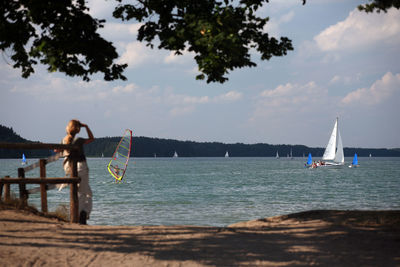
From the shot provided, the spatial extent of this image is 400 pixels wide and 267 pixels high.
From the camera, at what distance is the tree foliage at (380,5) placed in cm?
892

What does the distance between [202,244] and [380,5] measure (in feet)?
22.0

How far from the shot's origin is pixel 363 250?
734 cm

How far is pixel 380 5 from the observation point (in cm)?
943

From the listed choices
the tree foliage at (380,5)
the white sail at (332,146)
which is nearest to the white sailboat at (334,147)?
the white sail at (332,146)

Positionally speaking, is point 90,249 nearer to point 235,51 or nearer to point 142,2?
point 235,51

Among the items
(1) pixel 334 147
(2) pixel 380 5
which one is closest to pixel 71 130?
(2) pixel 380 5

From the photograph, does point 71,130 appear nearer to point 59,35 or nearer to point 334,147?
point 59,35

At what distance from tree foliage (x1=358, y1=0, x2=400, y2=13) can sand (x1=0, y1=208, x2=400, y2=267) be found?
4.92 metres

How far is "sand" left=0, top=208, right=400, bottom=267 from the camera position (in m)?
6.77

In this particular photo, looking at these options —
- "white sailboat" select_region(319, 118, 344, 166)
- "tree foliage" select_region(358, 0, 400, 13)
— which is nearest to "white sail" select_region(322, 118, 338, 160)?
"white sailboat" select_region(319, 118, 344, 166)

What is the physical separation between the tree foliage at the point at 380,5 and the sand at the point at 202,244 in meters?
4.92

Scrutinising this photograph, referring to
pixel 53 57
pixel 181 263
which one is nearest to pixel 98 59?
pixel 53 57

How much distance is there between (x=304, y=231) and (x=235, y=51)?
412 cm

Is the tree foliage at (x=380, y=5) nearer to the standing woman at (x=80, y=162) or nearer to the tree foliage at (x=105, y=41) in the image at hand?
the tree foliage at (x=105, y=41)
